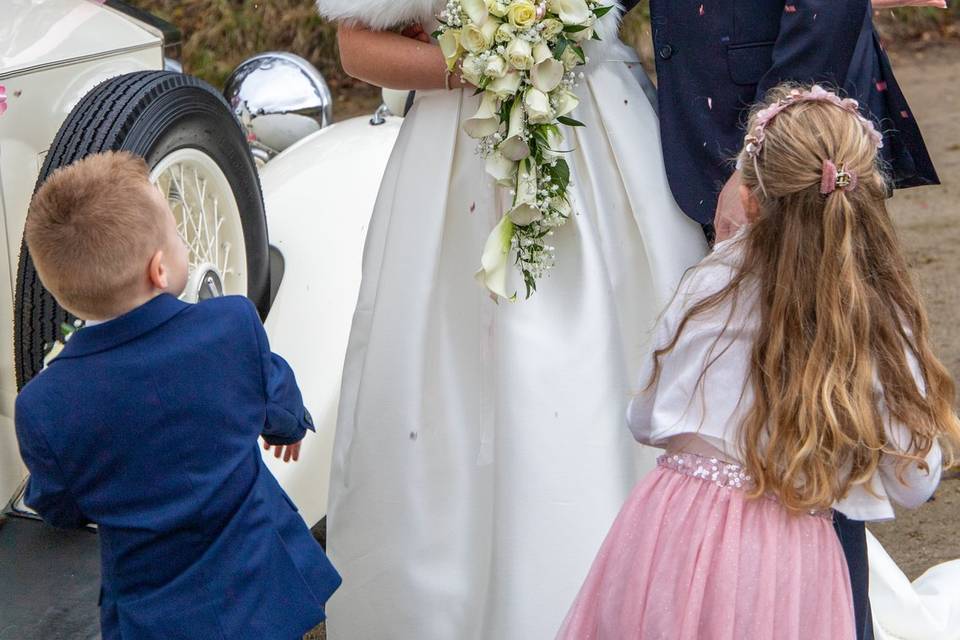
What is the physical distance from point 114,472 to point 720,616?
92cm

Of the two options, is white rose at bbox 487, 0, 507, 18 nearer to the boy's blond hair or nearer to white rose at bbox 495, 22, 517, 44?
white rose at bbox 495, 22, 517, 44

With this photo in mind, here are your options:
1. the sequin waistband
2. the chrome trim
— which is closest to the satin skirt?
the sequin waistband

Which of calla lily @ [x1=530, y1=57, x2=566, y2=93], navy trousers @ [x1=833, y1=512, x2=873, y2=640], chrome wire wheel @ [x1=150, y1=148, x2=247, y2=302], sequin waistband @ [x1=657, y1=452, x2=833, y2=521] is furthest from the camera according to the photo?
→ chrome wire wheel @ [x1=150, y1=148, x2=247, y2=302]

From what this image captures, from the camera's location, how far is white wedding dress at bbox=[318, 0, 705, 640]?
2.35 meters

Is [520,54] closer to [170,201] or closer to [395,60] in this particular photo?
[395,60]

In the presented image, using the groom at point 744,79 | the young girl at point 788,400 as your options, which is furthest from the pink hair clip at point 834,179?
the groom at point 744,79

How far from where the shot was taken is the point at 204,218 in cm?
299

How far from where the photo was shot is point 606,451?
237 cm

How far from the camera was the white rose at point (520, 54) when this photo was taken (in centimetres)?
212

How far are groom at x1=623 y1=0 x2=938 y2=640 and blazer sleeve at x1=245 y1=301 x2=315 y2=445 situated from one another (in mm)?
779

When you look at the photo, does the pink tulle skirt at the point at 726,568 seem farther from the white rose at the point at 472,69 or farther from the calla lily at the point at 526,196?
the white rose at the point at 472,69

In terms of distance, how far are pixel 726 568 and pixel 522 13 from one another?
100 centimetres

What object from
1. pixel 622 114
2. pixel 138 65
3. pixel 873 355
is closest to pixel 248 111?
pixel 138 65

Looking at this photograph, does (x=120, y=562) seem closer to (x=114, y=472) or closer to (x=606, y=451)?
(x=114, y=472)
